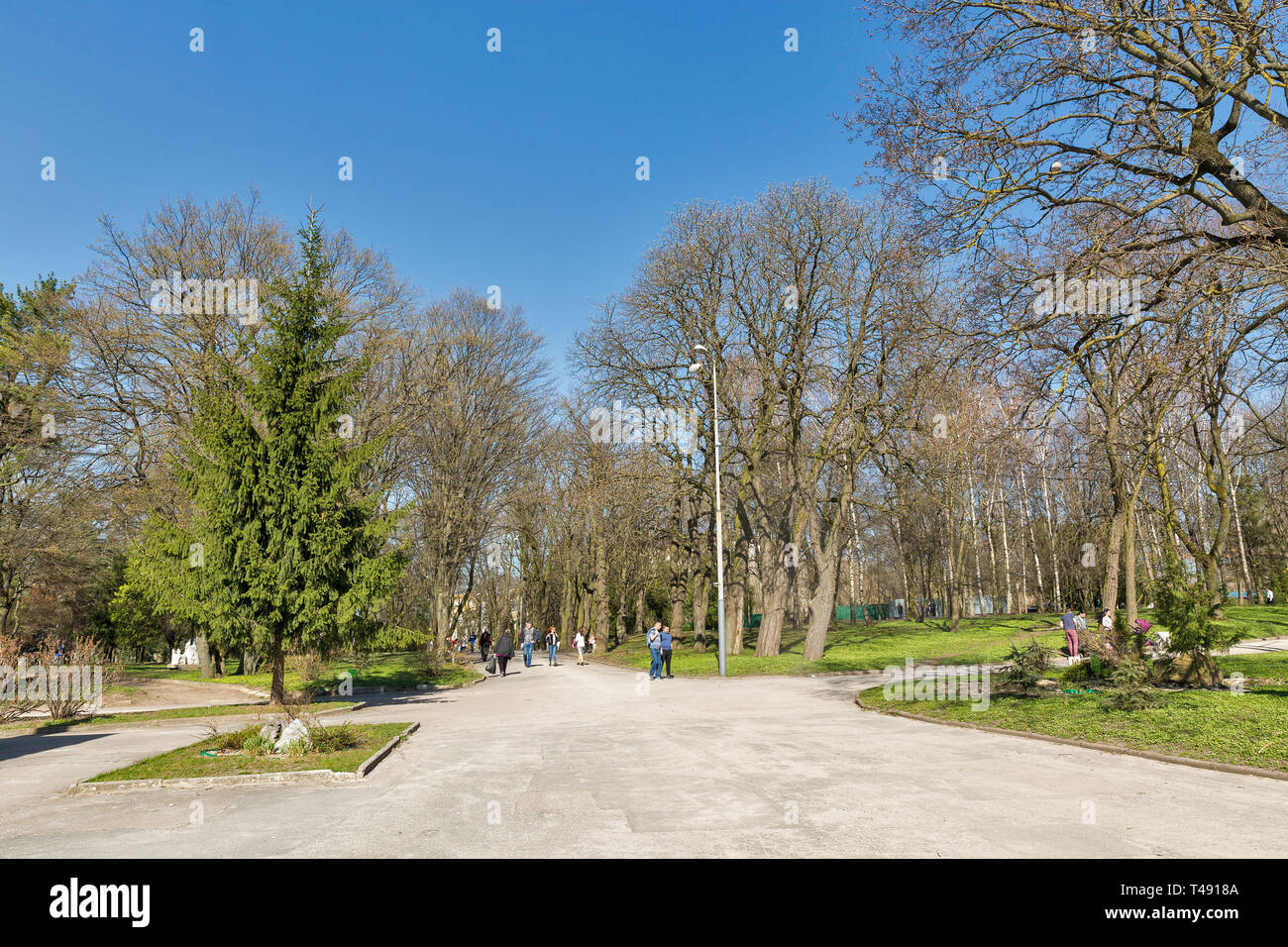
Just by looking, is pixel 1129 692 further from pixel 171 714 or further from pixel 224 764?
pixel 171 714

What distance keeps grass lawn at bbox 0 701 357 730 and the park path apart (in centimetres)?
438

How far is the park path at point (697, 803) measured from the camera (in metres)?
6.12

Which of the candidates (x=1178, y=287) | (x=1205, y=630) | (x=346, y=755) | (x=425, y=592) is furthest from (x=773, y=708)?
(x=425, y=592)

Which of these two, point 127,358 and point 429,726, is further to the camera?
point 127,358

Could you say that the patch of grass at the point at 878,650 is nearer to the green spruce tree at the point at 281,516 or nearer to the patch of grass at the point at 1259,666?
the patch of grass at the point at 1259,666

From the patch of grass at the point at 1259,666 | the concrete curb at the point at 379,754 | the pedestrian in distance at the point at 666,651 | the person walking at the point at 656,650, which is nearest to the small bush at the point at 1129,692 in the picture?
the patch of grass at the point at 1259,666

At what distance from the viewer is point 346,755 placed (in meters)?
10.6

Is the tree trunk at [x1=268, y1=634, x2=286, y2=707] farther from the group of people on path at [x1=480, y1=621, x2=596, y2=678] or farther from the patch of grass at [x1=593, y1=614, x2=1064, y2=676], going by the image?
the group of people on path at [x1=480, y1=621, x2=596, y2=678]

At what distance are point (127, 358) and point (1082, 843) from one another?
2967cm

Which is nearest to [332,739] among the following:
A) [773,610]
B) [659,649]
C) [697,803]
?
[697,803]

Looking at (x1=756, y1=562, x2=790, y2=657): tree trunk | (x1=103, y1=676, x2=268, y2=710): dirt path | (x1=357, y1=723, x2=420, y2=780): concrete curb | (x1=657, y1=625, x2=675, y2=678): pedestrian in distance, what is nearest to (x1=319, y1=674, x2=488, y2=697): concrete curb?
(x1=103, y1=676, x2=268, y2=710): dirt path

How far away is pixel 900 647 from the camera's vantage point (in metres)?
32.0
